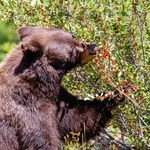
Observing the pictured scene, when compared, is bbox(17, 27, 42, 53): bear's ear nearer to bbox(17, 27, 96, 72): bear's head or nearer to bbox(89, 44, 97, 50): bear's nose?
bbox(17, 27, 96, 72): bear's head

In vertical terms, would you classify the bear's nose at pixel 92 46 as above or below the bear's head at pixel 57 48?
above

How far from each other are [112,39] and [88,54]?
18.6 inches

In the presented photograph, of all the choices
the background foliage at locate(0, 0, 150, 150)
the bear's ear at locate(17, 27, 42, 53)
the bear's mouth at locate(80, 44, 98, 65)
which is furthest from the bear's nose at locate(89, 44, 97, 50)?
the bear's ear at locate(17, 27, 42, 53)

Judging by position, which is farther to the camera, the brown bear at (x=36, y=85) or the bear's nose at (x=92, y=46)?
the brown bear at (x=36, y=85)

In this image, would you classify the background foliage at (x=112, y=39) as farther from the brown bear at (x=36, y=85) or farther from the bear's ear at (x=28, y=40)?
the bear's ear at (x=28, y=40)

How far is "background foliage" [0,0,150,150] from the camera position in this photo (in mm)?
6617

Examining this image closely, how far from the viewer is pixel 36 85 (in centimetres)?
651

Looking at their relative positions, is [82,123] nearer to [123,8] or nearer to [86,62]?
[86,62]

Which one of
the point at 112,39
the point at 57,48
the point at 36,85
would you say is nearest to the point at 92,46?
the point at 57,48

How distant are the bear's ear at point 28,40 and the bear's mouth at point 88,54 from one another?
0.40m

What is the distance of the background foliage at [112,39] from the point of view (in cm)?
662

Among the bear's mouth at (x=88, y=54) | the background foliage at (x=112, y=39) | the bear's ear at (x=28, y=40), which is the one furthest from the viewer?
the background foliage at (x=112, y=39)

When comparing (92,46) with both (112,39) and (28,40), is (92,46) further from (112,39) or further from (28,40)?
(28,40)

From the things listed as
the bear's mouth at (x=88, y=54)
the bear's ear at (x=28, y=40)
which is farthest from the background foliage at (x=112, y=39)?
the bear's ear at (x=28, y=40)
